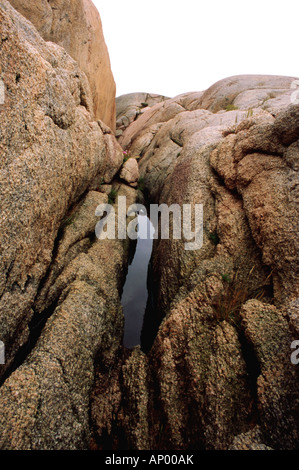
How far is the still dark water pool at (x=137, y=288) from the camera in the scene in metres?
9.80

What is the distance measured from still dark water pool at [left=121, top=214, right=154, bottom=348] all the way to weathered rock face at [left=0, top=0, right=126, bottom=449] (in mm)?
3477

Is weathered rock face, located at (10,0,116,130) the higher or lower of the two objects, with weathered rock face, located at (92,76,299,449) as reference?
higher

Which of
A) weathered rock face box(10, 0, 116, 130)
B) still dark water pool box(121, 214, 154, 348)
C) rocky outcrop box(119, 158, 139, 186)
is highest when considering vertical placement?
weathered rock face box(10, 0, 116, 130)

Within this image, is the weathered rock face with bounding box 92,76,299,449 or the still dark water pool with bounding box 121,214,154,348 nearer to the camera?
the weathered rock face with bounding box 92,76,299,449

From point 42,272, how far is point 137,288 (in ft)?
22.9

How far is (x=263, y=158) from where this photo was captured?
6117mm

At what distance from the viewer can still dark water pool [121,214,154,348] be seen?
9.80m

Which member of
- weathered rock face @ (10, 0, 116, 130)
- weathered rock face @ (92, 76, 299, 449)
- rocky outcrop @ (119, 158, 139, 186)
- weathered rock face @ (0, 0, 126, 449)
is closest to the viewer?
weathered rock face @ (92, 76, 299, 449)

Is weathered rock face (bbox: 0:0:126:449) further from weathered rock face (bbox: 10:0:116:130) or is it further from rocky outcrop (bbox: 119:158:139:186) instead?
rocky outcrop (bbox: 119:158:139:186)

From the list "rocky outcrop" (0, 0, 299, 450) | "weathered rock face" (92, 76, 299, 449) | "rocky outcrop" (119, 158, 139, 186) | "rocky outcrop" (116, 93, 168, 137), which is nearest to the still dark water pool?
"weathered rock face" (92, 76, 299, 449)

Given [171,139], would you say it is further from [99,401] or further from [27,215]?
[99,401]

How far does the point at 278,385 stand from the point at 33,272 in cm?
556

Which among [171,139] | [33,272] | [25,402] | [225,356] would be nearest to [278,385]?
[225,356]

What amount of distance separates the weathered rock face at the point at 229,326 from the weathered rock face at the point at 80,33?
9524 millimetres
